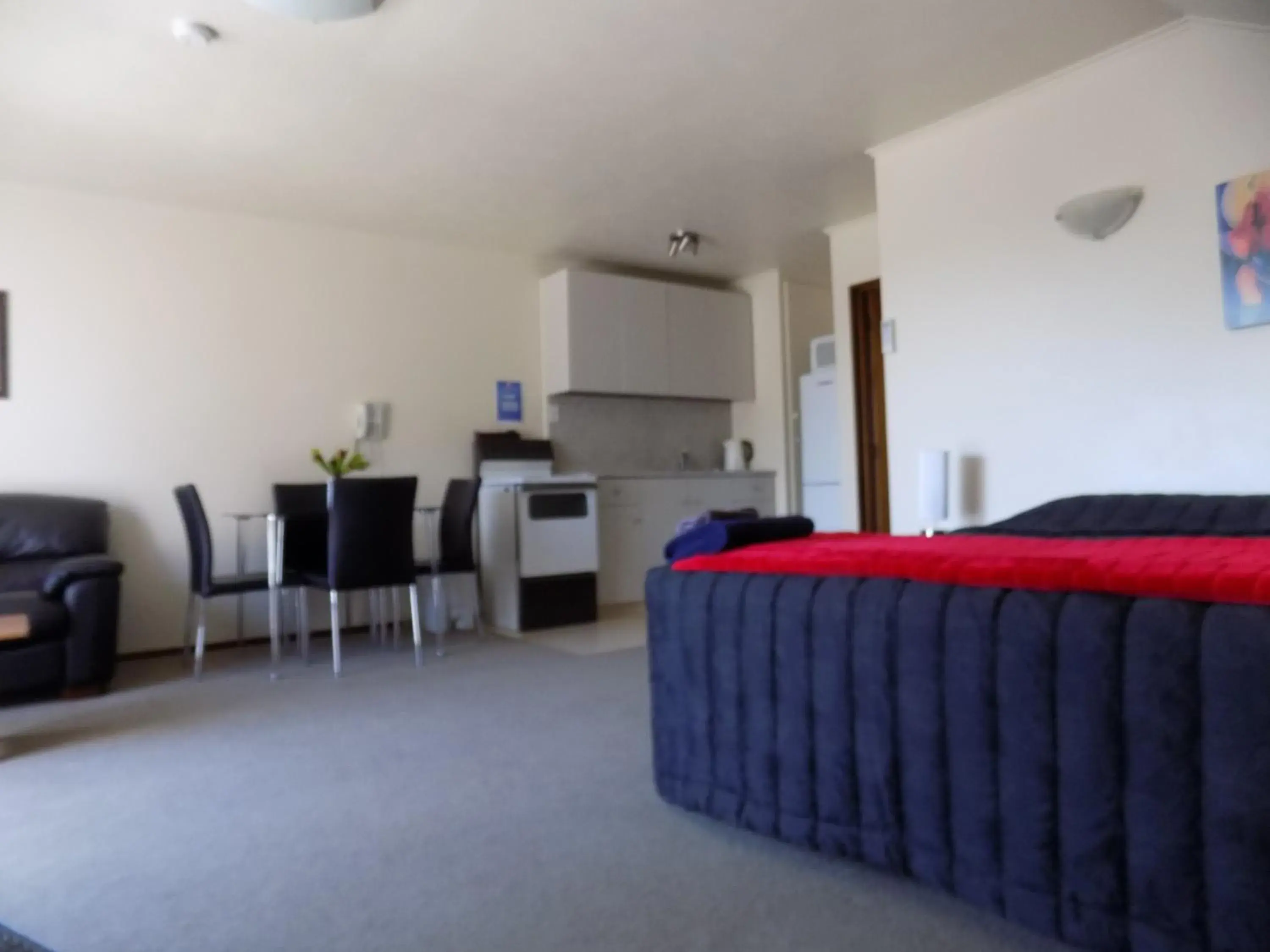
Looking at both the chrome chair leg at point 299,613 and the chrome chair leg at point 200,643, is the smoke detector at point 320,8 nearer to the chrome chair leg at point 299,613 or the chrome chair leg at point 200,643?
the chrome chair leg at point 200,643

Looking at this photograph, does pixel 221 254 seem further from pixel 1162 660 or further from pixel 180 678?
pixel 1162 660

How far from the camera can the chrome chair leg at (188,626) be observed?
4.79 m

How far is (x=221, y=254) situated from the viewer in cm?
505

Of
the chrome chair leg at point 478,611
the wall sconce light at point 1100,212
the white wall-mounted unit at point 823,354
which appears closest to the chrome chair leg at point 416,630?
the chrome chair leg at point 478,611

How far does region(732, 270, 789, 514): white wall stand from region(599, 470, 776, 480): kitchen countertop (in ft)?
0.47

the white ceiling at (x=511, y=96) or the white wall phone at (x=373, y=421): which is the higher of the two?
the white ceiling at (x=511, y=96)

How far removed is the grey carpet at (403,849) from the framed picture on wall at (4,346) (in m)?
1.85

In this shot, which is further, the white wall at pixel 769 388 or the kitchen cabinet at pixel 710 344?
the white wall at pixel 769 388

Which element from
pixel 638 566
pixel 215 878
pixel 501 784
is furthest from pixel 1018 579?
pixel 638 566

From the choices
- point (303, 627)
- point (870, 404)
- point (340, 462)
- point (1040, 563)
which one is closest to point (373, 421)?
point (340, 462)

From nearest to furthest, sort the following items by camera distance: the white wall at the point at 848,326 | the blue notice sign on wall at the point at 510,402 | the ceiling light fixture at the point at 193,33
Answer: the ceiling light fixture at the point at 193,33, the white wall at the point at 848,326, the blue notice sign on wall at the point at 510,402

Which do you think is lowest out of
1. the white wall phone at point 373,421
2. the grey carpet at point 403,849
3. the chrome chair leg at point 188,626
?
the grey carpet at point 403,849

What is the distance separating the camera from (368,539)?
4184 millimetres

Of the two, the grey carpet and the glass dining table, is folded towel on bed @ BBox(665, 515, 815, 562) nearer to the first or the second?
the grey carpet
